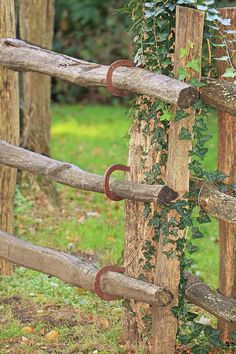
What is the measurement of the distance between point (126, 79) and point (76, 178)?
63 centimetres

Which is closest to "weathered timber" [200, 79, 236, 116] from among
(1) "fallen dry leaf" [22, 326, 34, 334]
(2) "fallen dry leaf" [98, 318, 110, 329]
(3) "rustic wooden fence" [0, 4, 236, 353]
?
(3) "rustic wooden fence" [0, 4, 236, 353]

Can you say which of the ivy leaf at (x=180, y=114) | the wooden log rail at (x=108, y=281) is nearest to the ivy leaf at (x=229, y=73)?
the ivy leaf at (x=180, y=114)

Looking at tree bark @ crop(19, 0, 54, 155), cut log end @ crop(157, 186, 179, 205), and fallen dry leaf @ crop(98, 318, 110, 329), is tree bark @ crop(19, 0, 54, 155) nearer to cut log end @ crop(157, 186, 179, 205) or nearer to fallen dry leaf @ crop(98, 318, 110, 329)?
fallen dry leaf @ crop(98, 318, 110, 329)

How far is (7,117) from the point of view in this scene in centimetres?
553

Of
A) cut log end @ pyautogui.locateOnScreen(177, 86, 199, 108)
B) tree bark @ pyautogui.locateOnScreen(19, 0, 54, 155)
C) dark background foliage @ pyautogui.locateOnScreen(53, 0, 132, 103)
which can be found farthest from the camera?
dark background foliage @ pyautogui.locateOnScreen(53, 0, 132, 103)

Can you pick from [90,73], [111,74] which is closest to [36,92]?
[90,73]

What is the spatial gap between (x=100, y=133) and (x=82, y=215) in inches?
173

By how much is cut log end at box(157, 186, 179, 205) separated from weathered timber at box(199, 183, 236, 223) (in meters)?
0.14

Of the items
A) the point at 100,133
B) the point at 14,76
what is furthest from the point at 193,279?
the point at 100,133

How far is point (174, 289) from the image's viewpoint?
4.16 meters

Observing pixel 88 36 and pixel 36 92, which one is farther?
pixel 88 36

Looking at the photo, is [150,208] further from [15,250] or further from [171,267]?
[15,250]

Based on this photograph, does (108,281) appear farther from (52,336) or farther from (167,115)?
(167,115)

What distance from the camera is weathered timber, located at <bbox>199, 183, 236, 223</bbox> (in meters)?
3.91
